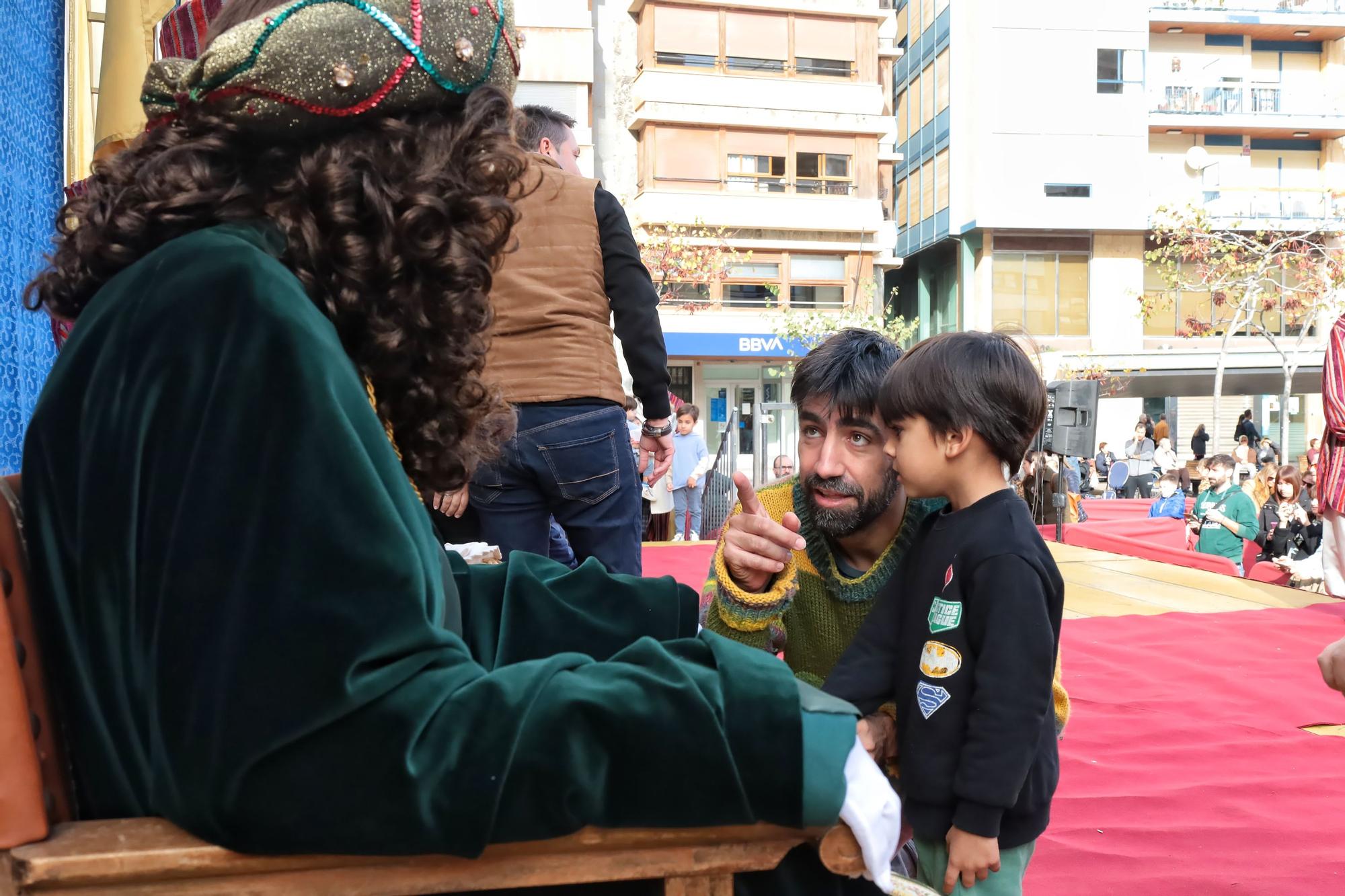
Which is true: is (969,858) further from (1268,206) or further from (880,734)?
(1268,206)

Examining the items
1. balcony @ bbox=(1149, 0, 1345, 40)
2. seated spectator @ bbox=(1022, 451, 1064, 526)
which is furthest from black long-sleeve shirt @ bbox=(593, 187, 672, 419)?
balcony @ bbox=(1149, 0, 1345, 40)

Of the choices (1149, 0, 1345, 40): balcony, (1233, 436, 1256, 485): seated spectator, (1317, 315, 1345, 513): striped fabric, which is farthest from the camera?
(1149, 0, 1345, 40): balcony

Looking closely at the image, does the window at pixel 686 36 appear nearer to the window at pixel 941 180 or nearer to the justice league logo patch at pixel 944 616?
the window at pixel 941 180

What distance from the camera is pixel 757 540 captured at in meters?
1.77

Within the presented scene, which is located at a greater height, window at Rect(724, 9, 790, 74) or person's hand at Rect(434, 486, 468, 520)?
window at Rect(724, 9, 790, 74)

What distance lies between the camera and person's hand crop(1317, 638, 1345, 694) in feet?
5.43

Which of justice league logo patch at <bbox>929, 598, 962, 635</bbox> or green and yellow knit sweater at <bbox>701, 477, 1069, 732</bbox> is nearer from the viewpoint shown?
justice league logo patch at <bbox>929, 598, 962, 635</bbox>

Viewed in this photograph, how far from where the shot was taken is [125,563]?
0.92 metres

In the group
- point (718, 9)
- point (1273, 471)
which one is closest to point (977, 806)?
point (1273, 471)

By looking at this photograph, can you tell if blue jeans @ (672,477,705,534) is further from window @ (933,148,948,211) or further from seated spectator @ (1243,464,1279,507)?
window @ (933,148,948,211)

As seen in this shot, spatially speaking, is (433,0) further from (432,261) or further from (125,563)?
(125,563)

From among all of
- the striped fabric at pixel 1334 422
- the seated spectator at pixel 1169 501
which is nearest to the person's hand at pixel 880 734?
the striped fabric at pixel 1334 422

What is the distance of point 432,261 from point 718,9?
28.8m

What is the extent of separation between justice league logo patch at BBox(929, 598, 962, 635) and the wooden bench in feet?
2.51
